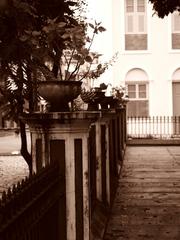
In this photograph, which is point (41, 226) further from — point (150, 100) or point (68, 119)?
point (150, 100)

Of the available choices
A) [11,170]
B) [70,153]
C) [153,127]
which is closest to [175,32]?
[153,127]

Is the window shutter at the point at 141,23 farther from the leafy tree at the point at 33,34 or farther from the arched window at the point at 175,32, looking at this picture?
the leafy tree at the point at 33,34

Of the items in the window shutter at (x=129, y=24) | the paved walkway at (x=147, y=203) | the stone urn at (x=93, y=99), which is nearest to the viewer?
the paved walkway at (x=147, y=203)

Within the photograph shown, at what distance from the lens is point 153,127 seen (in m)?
23.1

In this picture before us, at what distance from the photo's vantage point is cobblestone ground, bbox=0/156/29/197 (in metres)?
11.6

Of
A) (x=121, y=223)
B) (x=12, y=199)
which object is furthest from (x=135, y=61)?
(x=12, y=199)

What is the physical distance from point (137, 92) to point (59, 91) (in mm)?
18958

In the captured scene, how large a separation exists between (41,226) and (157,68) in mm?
20180

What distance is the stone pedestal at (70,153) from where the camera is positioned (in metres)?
4.68

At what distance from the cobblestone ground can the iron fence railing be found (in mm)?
6953

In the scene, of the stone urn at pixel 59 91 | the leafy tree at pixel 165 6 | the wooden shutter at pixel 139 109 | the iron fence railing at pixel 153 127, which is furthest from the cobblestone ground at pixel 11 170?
the wooden shutter at pixel 139 109

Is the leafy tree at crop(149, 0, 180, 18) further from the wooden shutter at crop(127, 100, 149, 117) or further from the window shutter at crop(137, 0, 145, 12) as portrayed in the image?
the wooden shutter at crop(127, 100, 149, 117)

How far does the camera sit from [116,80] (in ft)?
76.5

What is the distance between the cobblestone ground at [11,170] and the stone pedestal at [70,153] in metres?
5.72
